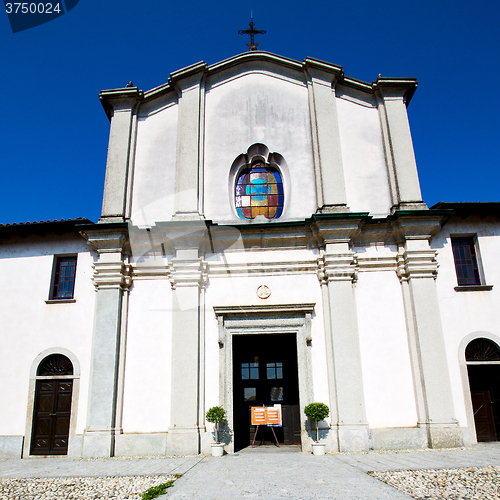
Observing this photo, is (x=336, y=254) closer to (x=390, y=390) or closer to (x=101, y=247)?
(x=390, y=390)

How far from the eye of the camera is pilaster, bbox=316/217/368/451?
35.2 ft

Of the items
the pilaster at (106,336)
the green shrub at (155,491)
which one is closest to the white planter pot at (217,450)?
the pilaster at (106,336)

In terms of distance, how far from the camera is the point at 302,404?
1112 cm

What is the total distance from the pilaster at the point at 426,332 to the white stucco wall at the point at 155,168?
6.99 meters

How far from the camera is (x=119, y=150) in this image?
13602 millimetres

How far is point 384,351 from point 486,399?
312cm

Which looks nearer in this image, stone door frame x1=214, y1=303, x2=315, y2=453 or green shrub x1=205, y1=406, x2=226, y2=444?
green shrub x1=205, y1=406, x2=226, y2=444

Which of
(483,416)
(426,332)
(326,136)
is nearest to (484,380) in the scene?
(483,416)

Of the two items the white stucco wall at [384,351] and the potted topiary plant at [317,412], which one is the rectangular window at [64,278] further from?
the white stucco wall at [384,351]

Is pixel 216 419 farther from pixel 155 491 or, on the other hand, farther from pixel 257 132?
pixel 257 132

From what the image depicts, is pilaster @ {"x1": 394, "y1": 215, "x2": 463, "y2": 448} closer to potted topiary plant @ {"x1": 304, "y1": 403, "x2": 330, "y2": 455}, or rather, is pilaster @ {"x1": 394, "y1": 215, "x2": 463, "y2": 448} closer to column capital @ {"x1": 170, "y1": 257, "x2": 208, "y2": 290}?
potted topiary plant @ {"x1": 304, "y1": 403, "x2": 330, "y2": 455}

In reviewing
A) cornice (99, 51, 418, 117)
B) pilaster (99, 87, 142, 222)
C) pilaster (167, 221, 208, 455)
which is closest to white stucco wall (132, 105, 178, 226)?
pilaster (99, 87, 142, 222)

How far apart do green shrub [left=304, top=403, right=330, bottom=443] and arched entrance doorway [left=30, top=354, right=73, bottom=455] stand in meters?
6.61

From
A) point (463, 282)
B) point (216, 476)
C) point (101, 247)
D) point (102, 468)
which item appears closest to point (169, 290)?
point (101, 247)
